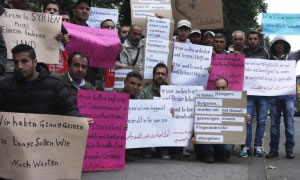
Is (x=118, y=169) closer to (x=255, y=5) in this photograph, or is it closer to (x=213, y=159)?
(x=213, y=159)

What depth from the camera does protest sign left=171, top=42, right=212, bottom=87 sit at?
825cm

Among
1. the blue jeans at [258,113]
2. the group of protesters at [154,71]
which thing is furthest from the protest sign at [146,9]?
the blue jeans at [258,113]

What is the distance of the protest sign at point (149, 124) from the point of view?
7.23 m

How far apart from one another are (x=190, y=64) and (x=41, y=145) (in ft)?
13.4

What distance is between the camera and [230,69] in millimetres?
8305

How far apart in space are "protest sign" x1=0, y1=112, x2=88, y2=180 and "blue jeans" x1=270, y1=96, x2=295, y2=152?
A: 171 inches

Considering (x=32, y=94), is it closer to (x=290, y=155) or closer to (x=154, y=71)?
(x=154, y=71)

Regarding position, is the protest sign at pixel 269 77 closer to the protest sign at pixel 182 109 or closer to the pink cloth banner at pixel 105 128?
the protest sign at pixel 182 109

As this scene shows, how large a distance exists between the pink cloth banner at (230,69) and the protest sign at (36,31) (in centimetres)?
300

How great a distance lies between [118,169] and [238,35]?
9.98 feet

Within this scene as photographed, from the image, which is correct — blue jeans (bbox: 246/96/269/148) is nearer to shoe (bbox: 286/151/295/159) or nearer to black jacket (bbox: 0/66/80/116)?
shoe (bbox: 286/151/295/159)

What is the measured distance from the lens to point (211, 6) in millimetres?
9805

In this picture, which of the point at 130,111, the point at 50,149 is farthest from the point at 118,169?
the point at 50,149

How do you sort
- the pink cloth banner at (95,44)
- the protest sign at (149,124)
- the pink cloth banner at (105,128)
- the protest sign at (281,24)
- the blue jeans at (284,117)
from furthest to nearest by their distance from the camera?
the protest sign at (281,24) < the blue jeans at (284,117) < the protest sign at (149,124) < the pink cloth banner at (95,44) < the pink cloth banner at (105,128)
